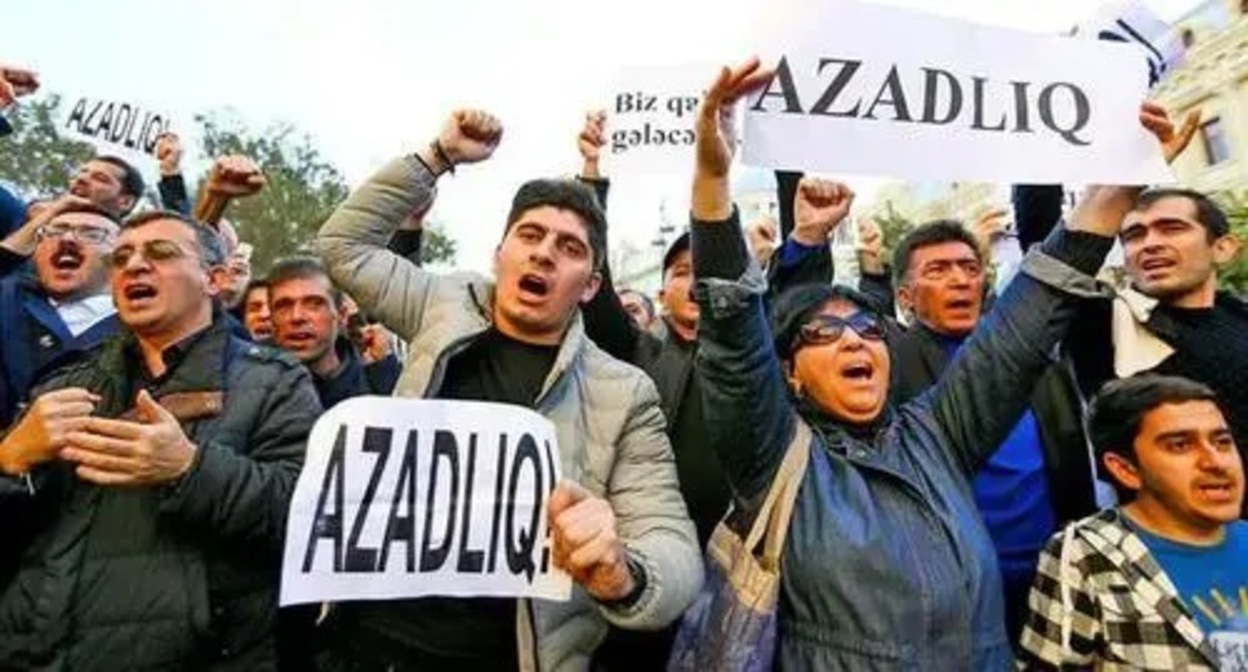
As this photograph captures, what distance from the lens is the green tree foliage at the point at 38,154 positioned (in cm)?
1961

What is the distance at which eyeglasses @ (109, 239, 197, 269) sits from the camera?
98.2 inches

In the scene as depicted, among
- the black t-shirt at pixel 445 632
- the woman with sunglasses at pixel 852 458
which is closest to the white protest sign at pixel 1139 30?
the woman with sunglasses at pixel 852 458

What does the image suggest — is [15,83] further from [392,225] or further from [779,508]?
[779,508]

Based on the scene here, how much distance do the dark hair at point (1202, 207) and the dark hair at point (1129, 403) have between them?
0.84 metres

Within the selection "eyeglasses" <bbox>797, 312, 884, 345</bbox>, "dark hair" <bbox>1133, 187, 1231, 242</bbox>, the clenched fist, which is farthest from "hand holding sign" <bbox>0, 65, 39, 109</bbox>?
"dark hair" <bbox>1133, 187, 1231, 242</bbox>

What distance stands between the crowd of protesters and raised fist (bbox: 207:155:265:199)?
0.63 m

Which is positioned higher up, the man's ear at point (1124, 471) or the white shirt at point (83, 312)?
the white shirt at point (83, 312)

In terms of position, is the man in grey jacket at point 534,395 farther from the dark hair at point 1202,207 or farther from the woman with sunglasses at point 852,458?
the dark hair at point 1202,207

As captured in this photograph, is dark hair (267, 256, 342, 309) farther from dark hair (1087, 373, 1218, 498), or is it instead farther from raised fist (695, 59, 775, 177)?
dark hair (1087, 373, 1218, 498)

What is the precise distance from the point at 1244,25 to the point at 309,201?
81.5ft

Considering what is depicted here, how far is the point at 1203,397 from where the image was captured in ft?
8.08

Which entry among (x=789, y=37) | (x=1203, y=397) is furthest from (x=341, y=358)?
(x=1203, y=397)

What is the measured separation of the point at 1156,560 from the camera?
2.30 metres

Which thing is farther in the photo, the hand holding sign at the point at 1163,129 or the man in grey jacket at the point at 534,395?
the hand holding sign at the point at 1163,129
